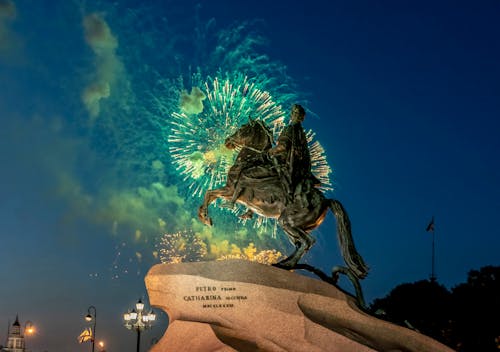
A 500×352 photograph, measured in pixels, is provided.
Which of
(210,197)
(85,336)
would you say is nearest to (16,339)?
(85,336)

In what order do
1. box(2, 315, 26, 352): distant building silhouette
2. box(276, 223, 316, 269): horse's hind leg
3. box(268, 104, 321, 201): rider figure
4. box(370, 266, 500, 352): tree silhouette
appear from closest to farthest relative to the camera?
1. box(276, 223, 316, 269): horse's hind leg
2. box(268, 104, 321, 201): rider figure
3. box(370, 266, 500, 352): tree silhouette
4. box(2, 315, 26, 352): distant building silhouette

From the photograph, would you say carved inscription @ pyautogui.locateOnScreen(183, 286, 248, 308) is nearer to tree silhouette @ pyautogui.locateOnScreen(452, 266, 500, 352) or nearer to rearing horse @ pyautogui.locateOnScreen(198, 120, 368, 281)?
rearing horse @ pyautogui.locateOnScreen(198, 120, 368, 281)

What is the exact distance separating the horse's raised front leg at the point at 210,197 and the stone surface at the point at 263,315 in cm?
284

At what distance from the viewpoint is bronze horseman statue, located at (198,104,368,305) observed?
14.2 metres

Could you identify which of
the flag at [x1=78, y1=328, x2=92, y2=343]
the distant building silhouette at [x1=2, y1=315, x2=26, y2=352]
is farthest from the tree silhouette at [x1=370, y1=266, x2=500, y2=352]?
the distant building silhouette at [x1=2, y1=315, x2=26, y2=352]

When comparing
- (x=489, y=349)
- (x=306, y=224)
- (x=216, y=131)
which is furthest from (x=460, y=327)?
(x=306, y=224)

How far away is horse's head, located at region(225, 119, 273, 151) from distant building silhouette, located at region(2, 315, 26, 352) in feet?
262

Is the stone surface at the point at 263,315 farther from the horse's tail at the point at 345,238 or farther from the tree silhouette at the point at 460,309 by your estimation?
the tree silhouette at the point at 460,309

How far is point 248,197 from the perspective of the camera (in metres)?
A: 14.8

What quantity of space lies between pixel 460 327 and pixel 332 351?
31958mm

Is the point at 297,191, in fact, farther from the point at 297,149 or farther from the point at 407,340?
the point at 407,340

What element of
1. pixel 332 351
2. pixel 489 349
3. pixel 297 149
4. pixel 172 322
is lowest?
pixel 332 351

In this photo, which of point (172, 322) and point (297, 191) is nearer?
point (172, 322)

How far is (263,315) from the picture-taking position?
12.0 m
